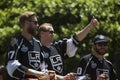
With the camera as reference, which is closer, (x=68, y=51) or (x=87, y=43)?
(x=68, y=51)

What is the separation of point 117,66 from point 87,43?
2.55 ft

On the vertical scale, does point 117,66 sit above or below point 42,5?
below

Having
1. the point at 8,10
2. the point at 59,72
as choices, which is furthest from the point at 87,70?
the point at 8,10

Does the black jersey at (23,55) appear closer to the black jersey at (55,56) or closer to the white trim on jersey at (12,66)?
the white trim on jersey at (12,66)

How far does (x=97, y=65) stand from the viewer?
29.5ft

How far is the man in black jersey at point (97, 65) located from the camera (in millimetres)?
8930

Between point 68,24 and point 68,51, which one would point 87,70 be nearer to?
point 68,51

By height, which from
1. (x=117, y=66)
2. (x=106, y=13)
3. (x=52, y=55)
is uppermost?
(x=52, y=55)

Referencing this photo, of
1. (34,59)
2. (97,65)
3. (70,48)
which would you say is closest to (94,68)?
(97,65)

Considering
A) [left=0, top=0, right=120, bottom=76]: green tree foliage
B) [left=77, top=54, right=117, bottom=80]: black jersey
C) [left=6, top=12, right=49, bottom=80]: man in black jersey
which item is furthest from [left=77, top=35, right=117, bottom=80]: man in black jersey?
[left=0, top=0, right=120, bottom=76]: green tree foliage

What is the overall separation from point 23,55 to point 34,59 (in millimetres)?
149

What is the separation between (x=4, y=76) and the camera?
28.2 feet

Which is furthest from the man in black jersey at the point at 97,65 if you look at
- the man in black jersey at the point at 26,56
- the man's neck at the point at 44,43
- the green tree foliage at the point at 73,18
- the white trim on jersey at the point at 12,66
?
the green tree foliage at the point at 73,18

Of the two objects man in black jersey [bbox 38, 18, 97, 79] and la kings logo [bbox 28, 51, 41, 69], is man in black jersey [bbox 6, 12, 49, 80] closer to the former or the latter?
la kings logo [bbox 28, 51, 41, 69]
